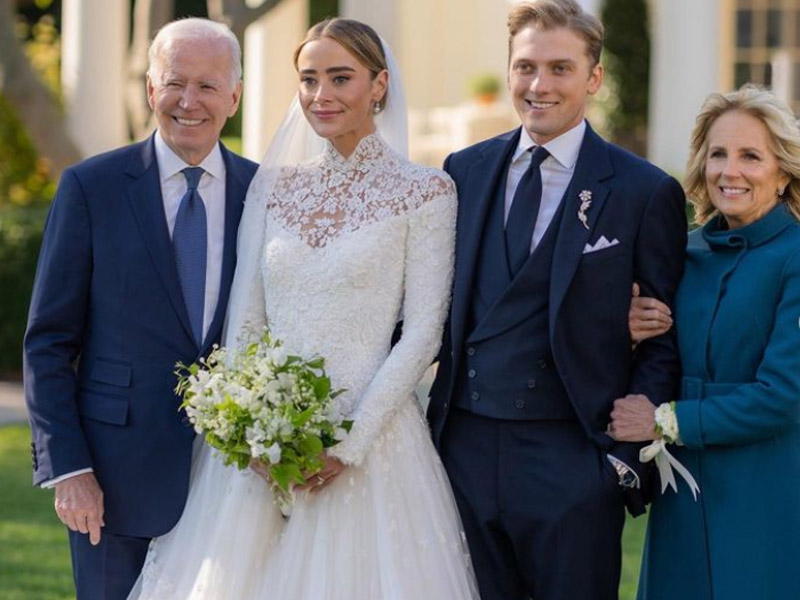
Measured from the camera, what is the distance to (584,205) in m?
4.49

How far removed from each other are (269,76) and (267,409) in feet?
46.3

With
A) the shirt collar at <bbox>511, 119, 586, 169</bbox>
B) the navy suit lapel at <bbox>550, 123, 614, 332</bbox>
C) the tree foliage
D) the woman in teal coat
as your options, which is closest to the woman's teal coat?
the woman in teal coat

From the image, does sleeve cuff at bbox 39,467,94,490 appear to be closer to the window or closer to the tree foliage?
the window

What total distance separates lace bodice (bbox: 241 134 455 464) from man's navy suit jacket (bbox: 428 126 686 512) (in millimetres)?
98

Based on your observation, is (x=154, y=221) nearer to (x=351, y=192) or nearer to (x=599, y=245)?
(x=351, y=192)

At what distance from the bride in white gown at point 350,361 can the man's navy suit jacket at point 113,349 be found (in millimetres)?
149

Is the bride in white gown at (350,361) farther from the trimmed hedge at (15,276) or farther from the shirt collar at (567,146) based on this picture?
the trimmed hedge at (15,276)

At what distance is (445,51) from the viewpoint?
2173cm

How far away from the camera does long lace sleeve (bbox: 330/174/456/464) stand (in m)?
4.48

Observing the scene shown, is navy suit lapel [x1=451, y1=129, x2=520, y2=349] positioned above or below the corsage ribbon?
above

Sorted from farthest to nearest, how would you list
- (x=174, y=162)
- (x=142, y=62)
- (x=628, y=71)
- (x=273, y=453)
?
1. (x=628, y=71)
2. (x=142, y=62)
3. (x=174, y=162)
4. (x=273, y=453)

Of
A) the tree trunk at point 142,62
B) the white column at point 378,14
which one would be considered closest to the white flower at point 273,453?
the tree trunk at point 142,62

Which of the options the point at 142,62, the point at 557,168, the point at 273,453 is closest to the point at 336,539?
the point at 273,453

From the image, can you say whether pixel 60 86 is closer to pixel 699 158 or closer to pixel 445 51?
pixel 445 51
